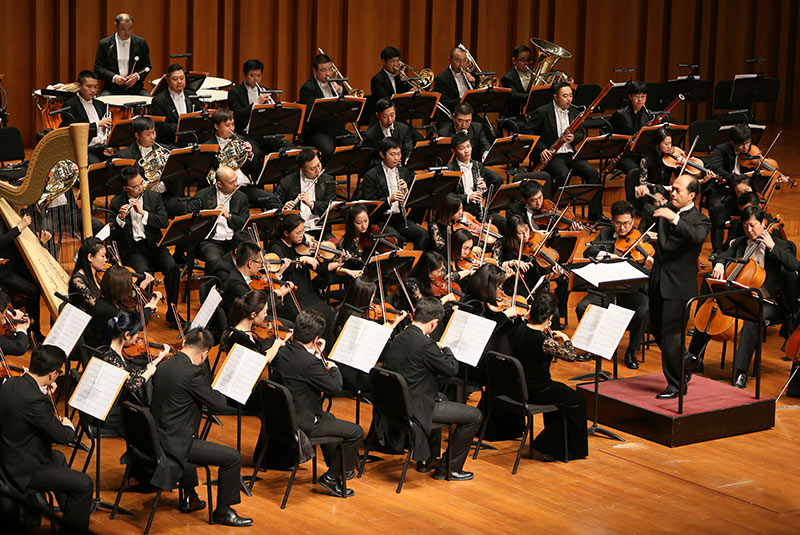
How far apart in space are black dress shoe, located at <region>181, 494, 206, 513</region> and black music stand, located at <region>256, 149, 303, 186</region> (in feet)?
11.2

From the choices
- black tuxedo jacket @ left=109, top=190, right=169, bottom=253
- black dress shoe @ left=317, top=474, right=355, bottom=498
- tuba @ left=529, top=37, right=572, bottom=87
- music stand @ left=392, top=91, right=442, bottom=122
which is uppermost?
tuba @ left=529, top=37, right=572, bottom=87

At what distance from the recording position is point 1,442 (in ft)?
16.5

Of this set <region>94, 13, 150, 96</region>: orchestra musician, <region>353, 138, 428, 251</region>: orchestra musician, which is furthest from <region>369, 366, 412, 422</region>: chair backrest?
<region>94, 13, 150, 96</region>: orchestra musician

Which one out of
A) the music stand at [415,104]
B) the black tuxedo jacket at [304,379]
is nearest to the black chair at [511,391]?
the black tuxedo jacket at [304,379]

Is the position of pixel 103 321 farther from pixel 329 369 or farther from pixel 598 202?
pixel 598 202

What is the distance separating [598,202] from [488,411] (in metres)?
3.88

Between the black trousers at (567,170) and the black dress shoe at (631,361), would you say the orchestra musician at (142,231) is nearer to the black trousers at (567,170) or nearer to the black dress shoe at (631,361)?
the black dress shoe at (631,361)

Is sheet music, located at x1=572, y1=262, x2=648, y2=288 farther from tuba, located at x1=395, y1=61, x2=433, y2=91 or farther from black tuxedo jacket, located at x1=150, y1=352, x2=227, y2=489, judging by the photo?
tuba, located at x1=395, y1=61, x2=433, y2=91

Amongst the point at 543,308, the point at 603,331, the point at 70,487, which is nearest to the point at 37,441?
the point at 70,487

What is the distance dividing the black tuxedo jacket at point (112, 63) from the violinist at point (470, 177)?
3136mm

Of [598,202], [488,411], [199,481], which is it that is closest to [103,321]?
[199,481]

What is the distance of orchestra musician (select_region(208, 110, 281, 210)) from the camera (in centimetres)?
866

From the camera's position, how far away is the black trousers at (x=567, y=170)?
→ 1013 centimetres

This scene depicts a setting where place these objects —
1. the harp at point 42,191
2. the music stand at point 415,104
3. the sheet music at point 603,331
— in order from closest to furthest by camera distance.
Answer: the sheet music at point 603,331 → the harp at point 42,191 → the music stand at point 415,104
